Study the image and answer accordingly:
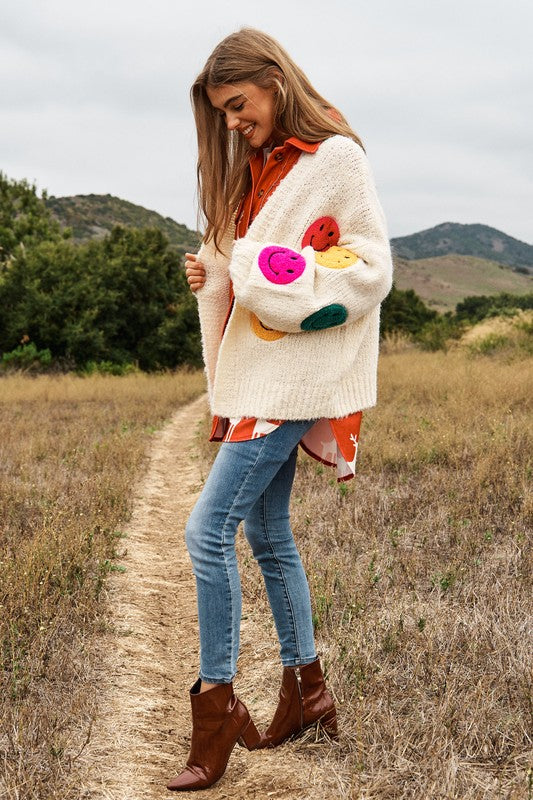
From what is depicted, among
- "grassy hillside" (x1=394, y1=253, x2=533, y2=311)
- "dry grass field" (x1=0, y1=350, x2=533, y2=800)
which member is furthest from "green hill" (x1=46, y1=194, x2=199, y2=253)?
"dry grass field" (x1=0, y1=350, x2=533, y2=800)

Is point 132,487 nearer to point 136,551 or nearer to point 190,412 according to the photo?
point 136,551

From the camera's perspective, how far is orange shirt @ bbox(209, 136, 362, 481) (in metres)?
2.18

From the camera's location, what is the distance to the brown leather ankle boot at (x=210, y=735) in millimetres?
2176

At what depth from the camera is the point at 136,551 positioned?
4.84 metres

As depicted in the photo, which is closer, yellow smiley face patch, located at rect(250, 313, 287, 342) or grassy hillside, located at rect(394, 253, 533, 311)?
yellow smiley face patch, located at rect(250, 313, 287, 342)

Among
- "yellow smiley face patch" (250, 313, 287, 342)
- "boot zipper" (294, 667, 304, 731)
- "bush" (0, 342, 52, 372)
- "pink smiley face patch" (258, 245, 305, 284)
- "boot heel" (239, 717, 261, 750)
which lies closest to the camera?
"pink smiley face patch" (258, 245, 305, 284)

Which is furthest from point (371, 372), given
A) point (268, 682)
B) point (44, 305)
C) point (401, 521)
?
point (44, 305)

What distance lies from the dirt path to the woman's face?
6.77 feet

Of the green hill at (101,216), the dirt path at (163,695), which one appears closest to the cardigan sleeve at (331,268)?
the dirt path at (163,695)

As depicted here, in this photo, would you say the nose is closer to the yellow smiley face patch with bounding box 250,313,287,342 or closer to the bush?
the yellow smiley face patch with bounding box 250,313,287,342

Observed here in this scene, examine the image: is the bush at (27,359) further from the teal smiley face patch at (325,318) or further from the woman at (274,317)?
the teal smiley face patch at (325,318)

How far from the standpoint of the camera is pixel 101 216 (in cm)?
8812

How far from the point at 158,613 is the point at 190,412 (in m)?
9.39

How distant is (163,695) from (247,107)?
236cm
